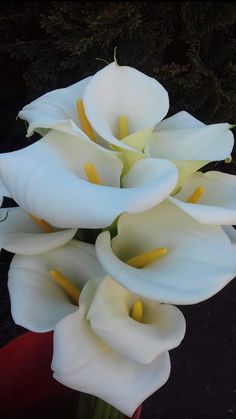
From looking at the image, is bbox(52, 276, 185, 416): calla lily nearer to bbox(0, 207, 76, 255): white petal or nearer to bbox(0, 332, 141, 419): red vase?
bbox(0, 207, 76, 255): white petal

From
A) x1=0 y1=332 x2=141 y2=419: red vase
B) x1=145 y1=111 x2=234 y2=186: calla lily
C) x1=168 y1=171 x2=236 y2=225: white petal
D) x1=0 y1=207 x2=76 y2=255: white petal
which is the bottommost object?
x1=0 y1=332 x2=141 y2=419: red vase

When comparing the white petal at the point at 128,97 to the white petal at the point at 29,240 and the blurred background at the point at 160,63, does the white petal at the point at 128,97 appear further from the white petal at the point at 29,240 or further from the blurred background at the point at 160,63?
the blurred background at the point at 160,63

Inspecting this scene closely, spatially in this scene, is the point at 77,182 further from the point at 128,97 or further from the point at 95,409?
the point at 95,409

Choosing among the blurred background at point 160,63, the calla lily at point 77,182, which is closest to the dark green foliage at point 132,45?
the blurred background at point 160,63

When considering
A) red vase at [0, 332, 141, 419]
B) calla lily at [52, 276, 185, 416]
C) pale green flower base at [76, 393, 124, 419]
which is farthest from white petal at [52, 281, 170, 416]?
red vase at [0, 332, 141, 419]

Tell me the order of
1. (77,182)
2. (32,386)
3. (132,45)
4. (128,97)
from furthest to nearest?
1. (132,45)
2. (32,386)
3. (128,97)
4. (77,182)

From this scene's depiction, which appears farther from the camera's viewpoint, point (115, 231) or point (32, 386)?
point (32, 386)

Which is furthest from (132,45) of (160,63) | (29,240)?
(29,240)
